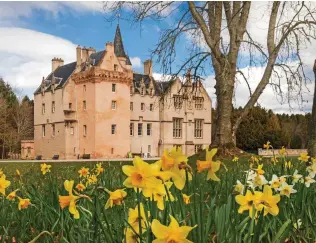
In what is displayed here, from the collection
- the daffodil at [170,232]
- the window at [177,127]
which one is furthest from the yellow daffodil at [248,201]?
the window at [177,127]

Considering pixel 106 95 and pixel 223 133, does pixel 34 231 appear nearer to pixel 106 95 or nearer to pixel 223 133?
pixel 223 133

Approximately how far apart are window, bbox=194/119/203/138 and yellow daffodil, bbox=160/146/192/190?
1837 inches

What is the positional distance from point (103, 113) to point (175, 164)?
38616 mm

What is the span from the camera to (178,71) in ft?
43.3

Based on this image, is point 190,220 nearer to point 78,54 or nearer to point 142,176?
point 142,176

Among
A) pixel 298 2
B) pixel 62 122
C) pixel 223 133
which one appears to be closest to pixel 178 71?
pixel 223 133

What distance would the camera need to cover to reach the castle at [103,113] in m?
39.4

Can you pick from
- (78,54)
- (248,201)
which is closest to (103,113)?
(78,54)

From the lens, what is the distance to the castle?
129ft

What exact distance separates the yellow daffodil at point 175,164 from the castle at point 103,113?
114ft

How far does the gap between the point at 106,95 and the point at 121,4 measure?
2680cm

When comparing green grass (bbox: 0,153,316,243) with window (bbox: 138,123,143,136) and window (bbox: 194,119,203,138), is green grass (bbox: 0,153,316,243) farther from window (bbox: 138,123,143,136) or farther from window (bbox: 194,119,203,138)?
window (bbox: 194,119,203,138)

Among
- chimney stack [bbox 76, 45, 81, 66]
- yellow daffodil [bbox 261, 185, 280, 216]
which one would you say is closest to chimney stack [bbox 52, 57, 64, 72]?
chimney stack [bbox 76, 45, 81, 66]

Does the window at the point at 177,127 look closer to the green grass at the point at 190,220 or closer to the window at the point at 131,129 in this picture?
the window at the point at 131,129
